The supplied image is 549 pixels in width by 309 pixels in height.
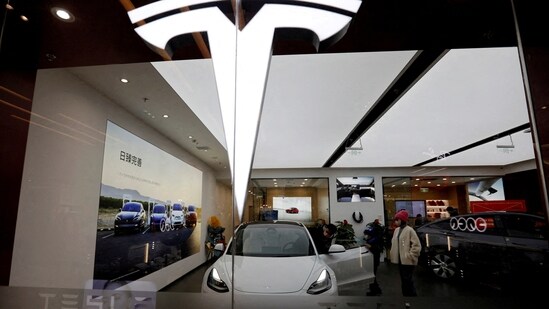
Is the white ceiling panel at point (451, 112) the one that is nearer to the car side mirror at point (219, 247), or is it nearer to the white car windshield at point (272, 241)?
the white car windshield at point (272, 241)

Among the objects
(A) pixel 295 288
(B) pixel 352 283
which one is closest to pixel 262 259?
(A) pixel 295 288

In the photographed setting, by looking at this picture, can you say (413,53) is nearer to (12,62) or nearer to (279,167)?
(279,167)

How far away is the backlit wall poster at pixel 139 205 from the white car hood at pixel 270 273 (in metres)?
0.77

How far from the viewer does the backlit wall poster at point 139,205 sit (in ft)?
9.62

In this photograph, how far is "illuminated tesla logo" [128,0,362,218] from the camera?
5.88 feet

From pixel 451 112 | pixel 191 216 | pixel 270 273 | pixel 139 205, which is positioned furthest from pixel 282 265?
pixel 451 112

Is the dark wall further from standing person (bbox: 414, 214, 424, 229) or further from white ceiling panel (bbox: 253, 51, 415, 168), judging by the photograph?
white ceiling panel (bbox: 253, 51, 415, 168)

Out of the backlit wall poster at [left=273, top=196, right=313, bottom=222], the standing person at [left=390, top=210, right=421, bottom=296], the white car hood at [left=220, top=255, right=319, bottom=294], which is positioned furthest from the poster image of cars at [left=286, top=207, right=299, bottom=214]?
the standing person at [left=390, top=210, right=421, bottom=296]

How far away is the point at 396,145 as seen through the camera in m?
3.25

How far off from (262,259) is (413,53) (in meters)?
2.41

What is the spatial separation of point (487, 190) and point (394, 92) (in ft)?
4.46

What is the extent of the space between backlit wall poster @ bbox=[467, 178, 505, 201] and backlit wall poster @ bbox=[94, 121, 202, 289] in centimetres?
269

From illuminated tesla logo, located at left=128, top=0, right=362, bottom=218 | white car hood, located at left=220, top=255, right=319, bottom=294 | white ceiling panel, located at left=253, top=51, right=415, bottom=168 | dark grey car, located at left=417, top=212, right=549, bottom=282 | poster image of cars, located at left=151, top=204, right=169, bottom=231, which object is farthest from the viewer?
poster image of cars, located at left=151, top=204, right=169, bottom=231

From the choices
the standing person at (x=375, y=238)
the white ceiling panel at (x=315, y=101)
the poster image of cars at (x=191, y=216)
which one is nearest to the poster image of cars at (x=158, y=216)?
the poster image of cars at (x=191, y=216)
